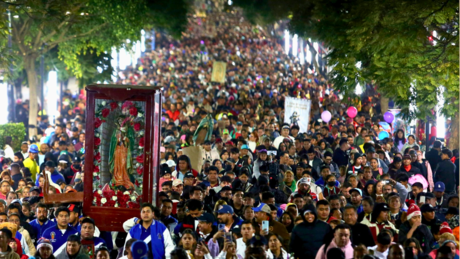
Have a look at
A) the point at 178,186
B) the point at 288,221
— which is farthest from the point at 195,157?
the point at 288,221

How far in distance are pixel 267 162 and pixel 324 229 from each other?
523 cm

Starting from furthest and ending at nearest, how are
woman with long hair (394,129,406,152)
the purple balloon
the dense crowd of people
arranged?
the purple balloon → woman with long hair (394,129,406,152) → the dense crowd of people

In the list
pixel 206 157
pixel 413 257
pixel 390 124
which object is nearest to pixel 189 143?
pixel 206 157

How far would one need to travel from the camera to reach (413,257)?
Answer: 8.63m

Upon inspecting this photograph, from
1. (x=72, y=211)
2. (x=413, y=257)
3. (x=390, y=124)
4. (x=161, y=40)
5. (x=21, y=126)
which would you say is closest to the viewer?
(x=413, y=257)

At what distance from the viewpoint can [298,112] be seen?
2242cm

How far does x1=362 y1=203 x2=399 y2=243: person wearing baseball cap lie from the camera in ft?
34.1

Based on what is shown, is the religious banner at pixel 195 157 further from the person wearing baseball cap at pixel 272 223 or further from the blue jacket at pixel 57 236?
the blue jacket at pixel 57 236

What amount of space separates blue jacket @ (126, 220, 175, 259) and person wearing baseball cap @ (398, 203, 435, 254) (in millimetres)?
3158

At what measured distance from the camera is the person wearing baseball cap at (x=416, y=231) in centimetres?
969

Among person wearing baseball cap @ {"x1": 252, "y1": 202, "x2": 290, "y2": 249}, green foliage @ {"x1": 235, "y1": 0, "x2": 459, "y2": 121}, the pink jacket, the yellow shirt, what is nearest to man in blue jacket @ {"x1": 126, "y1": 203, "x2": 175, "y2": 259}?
person wearing baseball cap @ {"x1": 252, "y1": 202, "x2": 290, "y2": 249}

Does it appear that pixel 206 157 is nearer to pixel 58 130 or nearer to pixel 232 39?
pixel 58 130

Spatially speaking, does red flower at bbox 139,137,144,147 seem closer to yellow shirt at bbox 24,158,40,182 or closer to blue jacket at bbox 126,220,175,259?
blue jacket at bbox 126,220,175,259

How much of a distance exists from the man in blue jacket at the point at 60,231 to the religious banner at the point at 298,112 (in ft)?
42.4
